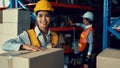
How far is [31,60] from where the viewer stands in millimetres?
1870

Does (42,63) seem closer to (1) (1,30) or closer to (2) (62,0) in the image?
(1) (1,30)

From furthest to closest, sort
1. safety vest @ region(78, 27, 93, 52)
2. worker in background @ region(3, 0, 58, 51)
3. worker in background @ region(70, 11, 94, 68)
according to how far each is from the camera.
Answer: safety vest @ region(78, 27, 93, 52) < worker in background @ region(70, 11, 94, 68) < worker in background @ region(3, 0, 58, 51)

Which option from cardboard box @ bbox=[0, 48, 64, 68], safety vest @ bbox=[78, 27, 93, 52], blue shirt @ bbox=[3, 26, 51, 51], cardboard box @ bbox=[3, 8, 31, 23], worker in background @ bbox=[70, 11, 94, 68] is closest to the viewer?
cardboard box @ bbox=[0, 48, 64, 68]

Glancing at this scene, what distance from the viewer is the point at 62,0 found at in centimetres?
689

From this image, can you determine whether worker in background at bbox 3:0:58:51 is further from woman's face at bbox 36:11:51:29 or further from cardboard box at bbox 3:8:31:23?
cardboard box at bbox 3:8:31:23

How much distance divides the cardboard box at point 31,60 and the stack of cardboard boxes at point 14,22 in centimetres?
340

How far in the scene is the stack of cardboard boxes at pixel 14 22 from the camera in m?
5.43

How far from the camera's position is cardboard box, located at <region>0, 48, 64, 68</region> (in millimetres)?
1862

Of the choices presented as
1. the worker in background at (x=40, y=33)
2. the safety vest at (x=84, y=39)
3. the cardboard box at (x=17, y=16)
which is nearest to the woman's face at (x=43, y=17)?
the worker in background at (x=40, y=33)

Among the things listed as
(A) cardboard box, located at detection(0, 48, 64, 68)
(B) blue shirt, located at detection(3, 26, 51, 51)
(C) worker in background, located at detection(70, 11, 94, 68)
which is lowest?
(C) worker in background, located at detection(70, 11, 94, 68)

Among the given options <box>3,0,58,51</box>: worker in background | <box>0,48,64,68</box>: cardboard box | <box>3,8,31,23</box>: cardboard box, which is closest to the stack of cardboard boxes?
<box>3,8,31,23</box>: cardboard box

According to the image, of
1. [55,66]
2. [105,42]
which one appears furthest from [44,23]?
[105,42]

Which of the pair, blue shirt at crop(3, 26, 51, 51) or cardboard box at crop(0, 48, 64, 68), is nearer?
cardboard box at crop(0, 48, 64, 68)

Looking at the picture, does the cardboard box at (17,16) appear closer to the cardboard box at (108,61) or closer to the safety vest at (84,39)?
the safety vest at (84,39)
